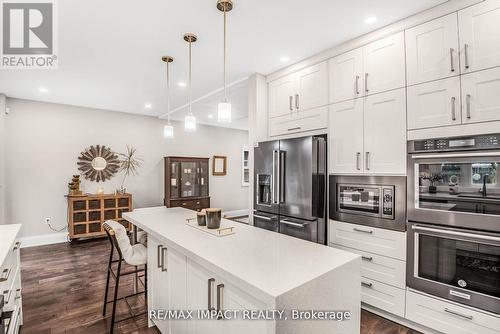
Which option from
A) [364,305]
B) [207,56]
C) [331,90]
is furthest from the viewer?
[207,56]

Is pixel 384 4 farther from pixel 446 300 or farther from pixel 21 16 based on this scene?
pixel 21 16

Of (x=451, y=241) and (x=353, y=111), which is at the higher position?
(x=353, y=111)

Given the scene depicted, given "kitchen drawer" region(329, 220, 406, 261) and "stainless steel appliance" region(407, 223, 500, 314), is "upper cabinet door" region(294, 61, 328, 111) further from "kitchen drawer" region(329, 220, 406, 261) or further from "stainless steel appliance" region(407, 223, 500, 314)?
"stainless steel appliance" region(407, 223, 500, 314)

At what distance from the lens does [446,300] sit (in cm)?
194

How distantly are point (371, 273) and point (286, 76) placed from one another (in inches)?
95.6

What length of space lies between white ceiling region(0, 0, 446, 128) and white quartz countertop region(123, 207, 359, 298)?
5.90 feet

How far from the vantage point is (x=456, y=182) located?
1.90 meters

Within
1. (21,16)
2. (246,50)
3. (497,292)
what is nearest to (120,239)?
(21,16)

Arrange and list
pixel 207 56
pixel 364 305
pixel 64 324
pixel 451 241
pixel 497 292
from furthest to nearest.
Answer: pixel 207 56
pixel 364 305
pixel 64 324
pixel 451 241
pixel 497 292

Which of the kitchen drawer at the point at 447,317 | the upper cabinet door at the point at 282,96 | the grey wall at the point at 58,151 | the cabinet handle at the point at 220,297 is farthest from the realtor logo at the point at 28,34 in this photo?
the kitchen drawer at the point at 447,317

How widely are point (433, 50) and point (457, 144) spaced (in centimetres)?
79

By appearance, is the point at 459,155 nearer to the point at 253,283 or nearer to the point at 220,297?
the point at 253,283

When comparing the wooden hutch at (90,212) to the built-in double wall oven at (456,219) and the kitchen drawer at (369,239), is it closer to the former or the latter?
the kitchen drawer at (369,239)

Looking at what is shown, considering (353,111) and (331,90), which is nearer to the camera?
(353,111)
